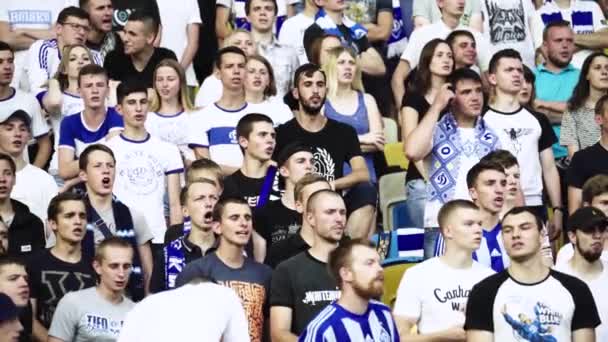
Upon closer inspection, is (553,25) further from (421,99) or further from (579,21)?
(421,99)

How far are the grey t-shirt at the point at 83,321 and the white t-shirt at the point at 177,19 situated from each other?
530cm

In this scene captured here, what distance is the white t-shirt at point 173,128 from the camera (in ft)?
53.0

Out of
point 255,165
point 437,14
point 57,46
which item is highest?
point 437,14

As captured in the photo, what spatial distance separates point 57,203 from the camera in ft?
45.9

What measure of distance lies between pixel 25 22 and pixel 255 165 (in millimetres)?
3805

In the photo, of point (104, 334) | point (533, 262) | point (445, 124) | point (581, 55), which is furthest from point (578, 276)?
point (581, 55)

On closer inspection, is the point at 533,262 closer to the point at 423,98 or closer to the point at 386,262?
the point at 386,262

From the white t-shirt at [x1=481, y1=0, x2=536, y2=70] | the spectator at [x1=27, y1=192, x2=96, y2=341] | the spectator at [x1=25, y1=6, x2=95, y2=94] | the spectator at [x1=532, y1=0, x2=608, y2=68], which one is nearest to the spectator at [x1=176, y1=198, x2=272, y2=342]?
the spectator at [x1=27, y1=192, x2=96, y2=341]

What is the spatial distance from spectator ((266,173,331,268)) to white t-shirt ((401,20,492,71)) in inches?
156

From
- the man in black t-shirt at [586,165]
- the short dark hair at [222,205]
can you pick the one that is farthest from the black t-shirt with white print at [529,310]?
the man in black t-shirt at [586,165]

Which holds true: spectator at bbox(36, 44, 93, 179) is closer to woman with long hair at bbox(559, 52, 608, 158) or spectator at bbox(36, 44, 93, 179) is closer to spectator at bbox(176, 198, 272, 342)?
spectator at bbox(176, 198, 272, 342)

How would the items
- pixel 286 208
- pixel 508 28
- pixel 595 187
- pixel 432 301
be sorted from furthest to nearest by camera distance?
pixel 508 28 → pixel 595 187 → pixel 286 208 → pixel 432 301

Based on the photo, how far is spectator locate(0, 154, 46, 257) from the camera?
1442 cm

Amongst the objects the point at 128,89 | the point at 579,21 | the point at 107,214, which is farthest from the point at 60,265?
the point at 579,21
